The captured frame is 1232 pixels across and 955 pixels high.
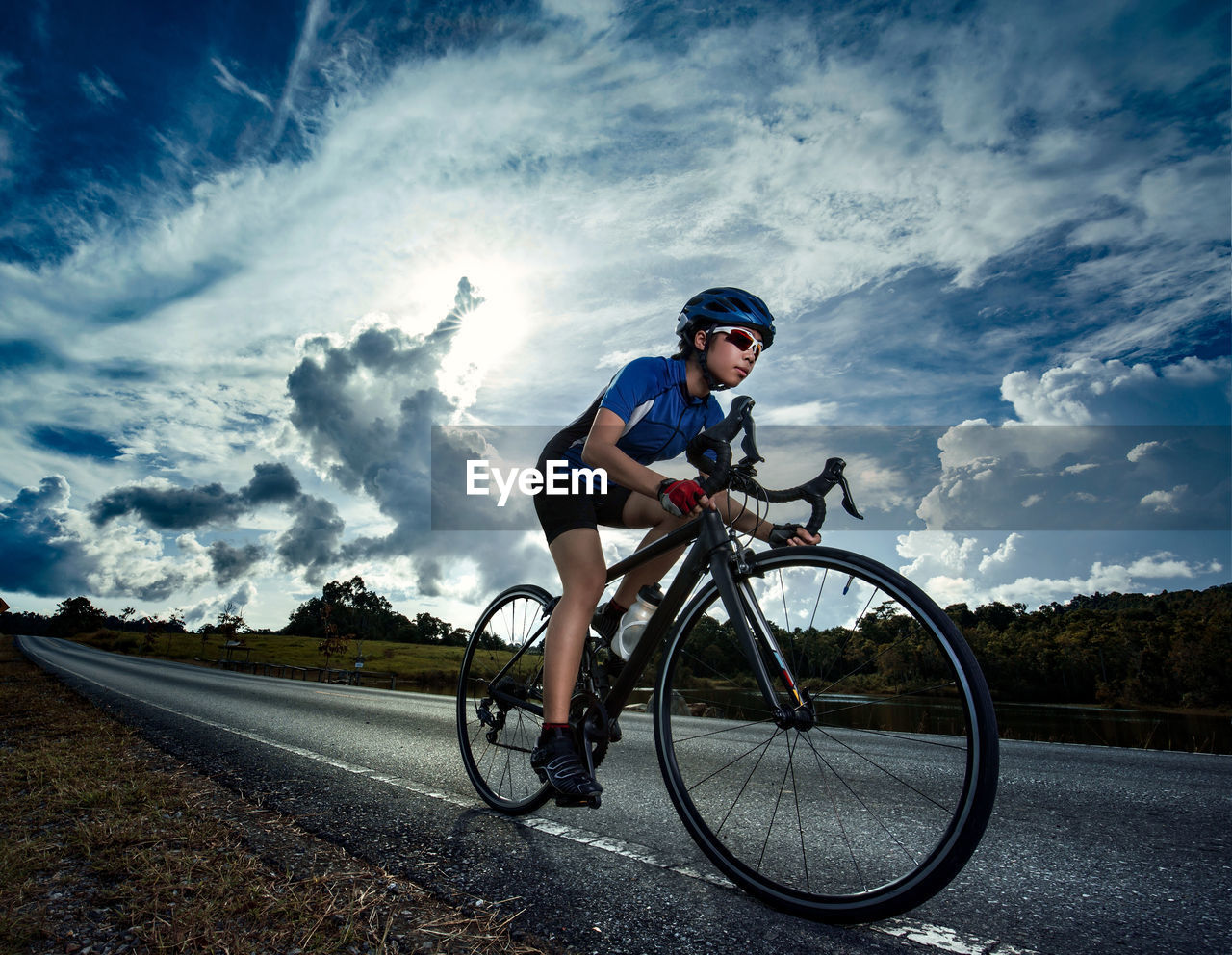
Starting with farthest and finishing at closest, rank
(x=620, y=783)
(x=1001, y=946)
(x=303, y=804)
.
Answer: (x=620, y=783) < (x=303, y=804) < (x=1001, y=946)

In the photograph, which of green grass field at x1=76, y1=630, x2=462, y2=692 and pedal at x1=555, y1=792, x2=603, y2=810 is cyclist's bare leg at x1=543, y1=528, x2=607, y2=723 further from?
green grass field at x1=76, y1=630, x2=462, y2=692

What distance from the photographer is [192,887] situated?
185 centimetres

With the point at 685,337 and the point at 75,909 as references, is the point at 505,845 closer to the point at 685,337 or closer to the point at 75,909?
the point at 75,909

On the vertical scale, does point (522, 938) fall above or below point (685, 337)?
below

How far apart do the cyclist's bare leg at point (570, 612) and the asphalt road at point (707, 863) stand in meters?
0.55

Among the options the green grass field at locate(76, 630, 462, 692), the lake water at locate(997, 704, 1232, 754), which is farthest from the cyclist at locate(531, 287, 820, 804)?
the green grass field at locate(76, 630, 462, 692)

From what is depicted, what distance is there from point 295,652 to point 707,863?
391ft

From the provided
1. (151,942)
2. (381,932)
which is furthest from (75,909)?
(381,932)

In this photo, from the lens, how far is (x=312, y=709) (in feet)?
26.7

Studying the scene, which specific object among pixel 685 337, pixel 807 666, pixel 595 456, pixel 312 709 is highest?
pixel 685 337

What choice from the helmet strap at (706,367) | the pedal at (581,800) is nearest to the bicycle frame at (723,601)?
the pedal at (581,800)

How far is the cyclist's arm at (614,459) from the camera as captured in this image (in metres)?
2.51

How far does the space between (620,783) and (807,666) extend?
1923 millimetres

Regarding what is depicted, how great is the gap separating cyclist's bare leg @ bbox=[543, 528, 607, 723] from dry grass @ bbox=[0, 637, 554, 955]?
0.97 meters
